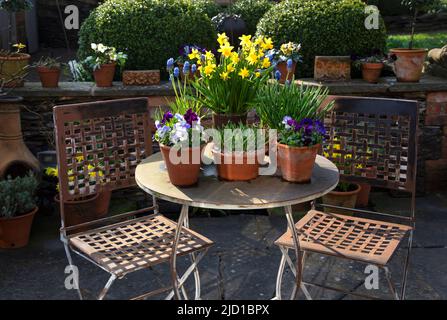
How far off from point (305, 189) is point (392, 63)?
3.05 metres

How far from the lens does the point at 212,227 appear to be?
14.8 feet

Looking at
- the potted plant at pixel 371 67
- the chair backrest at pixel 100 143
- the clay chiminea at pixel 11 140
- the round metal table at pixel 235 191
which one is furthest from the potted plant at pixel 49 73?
the potted plant at pixel 371 67

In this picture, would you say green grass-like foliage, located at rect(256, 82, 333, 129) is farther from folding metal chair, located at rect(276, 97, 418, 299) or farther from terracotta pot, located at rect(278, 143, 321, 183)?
folding metal chair, located at rect(276, 97, 418, 299)

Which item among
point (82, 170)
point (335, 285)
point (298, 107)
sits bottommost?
point (335, 285)

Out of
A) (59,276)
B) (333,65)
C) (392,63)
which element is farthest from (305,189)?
(392,63)

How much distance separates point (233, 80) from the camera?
2842mm

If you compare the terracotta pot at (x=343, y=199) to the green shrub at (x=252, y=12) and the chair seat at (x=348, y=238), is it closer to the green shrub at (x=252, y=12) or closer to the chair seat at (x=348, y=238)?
the chair seat at (x=348, y=238)

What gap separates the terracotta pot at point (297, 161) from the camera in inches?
106

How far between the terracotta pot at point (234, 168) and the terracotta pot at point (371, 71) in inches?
101

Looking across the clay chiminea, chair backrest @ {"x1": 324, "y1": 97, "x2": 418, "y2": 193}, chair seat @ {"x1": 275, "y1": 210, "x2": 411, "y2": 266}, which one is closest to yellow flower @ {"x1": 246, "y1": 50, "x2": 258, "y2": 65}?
chair backrest @ {"x1": 324, "y1": 97, "x2": 418, "y2": 193}

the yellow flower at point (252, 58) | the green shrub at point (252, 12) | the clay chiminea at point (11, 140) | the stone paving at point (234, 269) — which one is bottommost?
the stone paving at point (234, 269)

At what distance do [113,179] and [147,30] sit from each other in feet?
7.50

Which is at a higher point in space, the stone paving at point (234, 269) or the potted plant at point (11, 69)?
the potted plant at point (11, 69)
